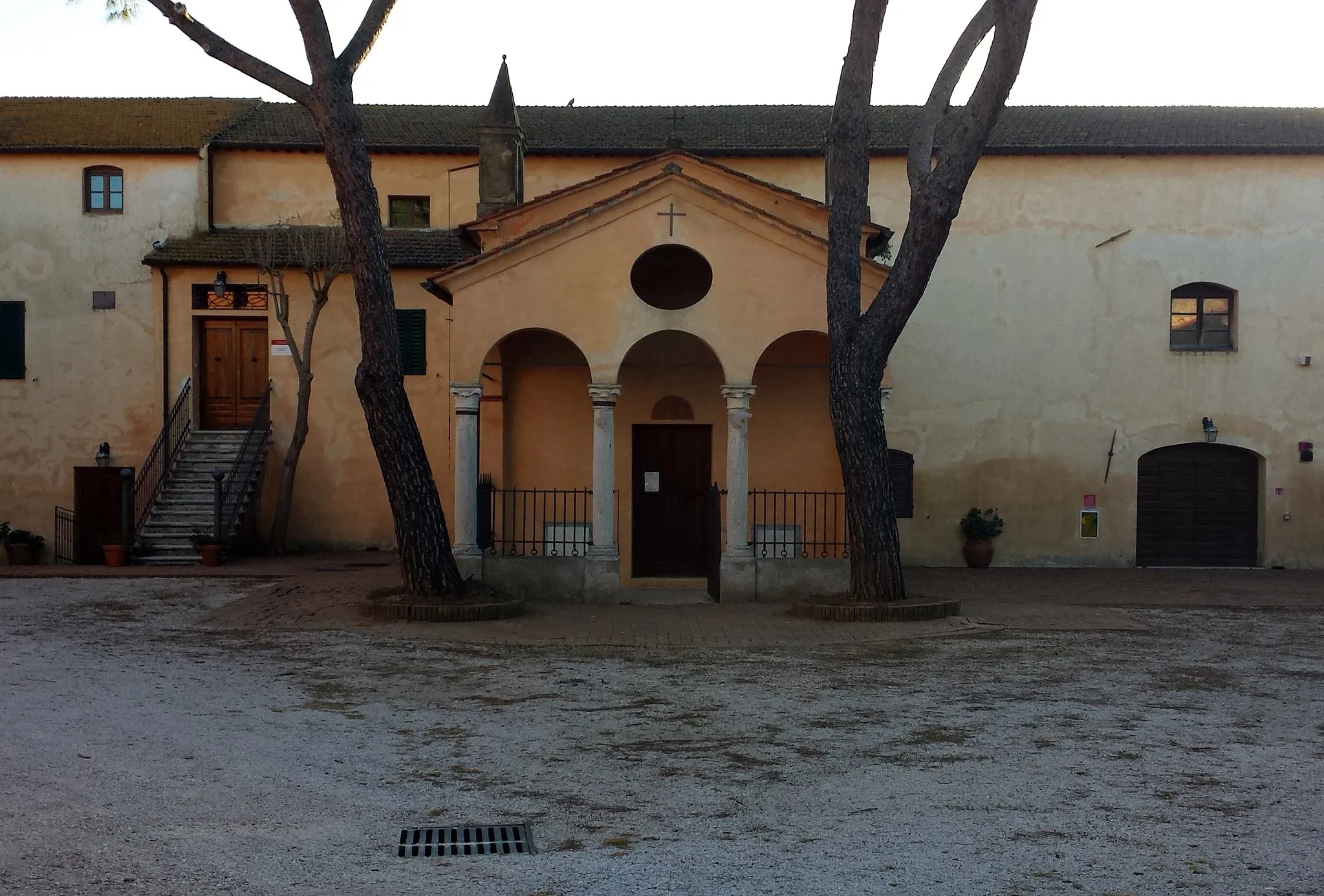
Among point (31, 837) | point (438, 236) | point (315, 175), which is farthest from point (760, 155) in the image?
point (31, 837)

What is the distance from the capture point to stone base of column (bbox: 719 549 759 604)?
16609 mm

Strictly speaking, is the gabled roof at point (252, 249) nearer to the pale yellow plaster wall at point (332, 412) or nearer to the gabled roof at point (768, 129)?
the pale yellow plaster wall at point (332, 412)

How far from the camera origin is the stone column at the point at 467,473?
53.9 feet

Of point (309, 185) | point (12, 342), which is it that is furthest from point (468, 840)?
point (12, 342)

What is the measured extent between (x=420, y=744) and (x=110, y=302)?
19056 mm

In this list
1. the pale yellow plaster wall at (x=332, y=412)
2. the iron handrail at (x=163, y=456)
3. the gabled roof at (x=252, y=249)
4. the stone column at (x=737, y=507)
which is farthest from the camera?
the pale yellow plaster wall at (x=332, y=412)

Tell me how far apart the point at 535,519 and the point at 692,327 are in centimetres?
383

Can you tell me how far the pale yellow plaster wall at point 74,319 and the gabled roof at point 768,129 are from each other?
2.24 meters

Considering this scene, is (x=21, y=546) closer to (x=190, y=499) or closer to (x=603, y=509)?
(x=190, y=499)

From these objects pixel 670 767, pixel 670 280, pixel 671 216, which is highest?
pixel 671 216

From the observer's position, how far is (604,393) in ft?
54.7

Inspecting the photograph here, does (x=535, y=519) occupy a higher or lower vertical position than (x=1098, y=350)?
lower

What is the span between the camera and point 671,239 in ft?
54.6

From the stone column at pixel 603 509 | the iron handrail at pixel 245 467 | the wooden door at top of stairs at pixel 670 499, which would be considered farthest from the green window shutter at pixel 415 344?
the stone column at pixel 603 509
